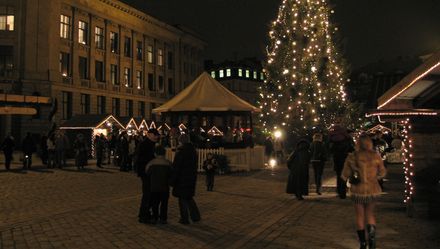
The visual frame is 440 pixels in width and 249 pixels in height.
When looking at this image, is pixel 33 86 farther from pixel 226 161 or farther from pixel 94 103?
pixel 226 161

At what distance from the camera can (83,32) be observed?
49594mm

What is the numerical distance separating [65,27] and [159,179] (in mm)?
41671

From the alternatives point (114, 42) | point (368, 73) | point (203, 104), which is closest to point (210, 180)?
point (203, 104)

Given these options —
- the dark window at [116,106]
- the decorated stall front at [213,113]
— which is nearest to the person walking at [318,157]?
the decorated stall front at [213,113]

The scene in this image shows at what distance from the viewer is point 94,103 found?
5019cm

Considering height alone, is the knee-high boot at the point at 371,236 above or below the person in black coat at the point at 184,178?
below

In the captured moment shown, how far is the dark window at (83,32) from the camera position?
160 ft

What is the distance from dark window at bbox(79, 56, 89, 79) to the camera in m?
49.1

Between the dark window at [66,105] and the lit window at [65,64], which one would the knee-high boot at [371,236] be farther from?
the lit window at [65,64]

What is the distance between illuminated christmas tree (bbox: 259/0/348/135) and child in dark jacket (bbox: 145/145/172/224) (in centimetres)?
2159

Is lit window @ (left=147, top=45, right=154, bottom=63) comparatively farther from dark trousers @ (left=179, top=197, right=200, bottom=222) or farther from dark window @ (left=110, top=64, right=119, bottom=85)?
dark trousers @ (left=179, top=197, right=200, bottom=222)

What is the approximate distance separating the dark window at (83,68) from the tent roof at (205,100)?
94.0 ft

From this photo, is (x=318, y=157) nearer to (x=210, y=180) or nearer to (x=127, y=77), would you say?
(x=210, y=180)

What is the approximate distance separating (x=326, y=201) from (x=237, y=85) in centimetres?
7524
